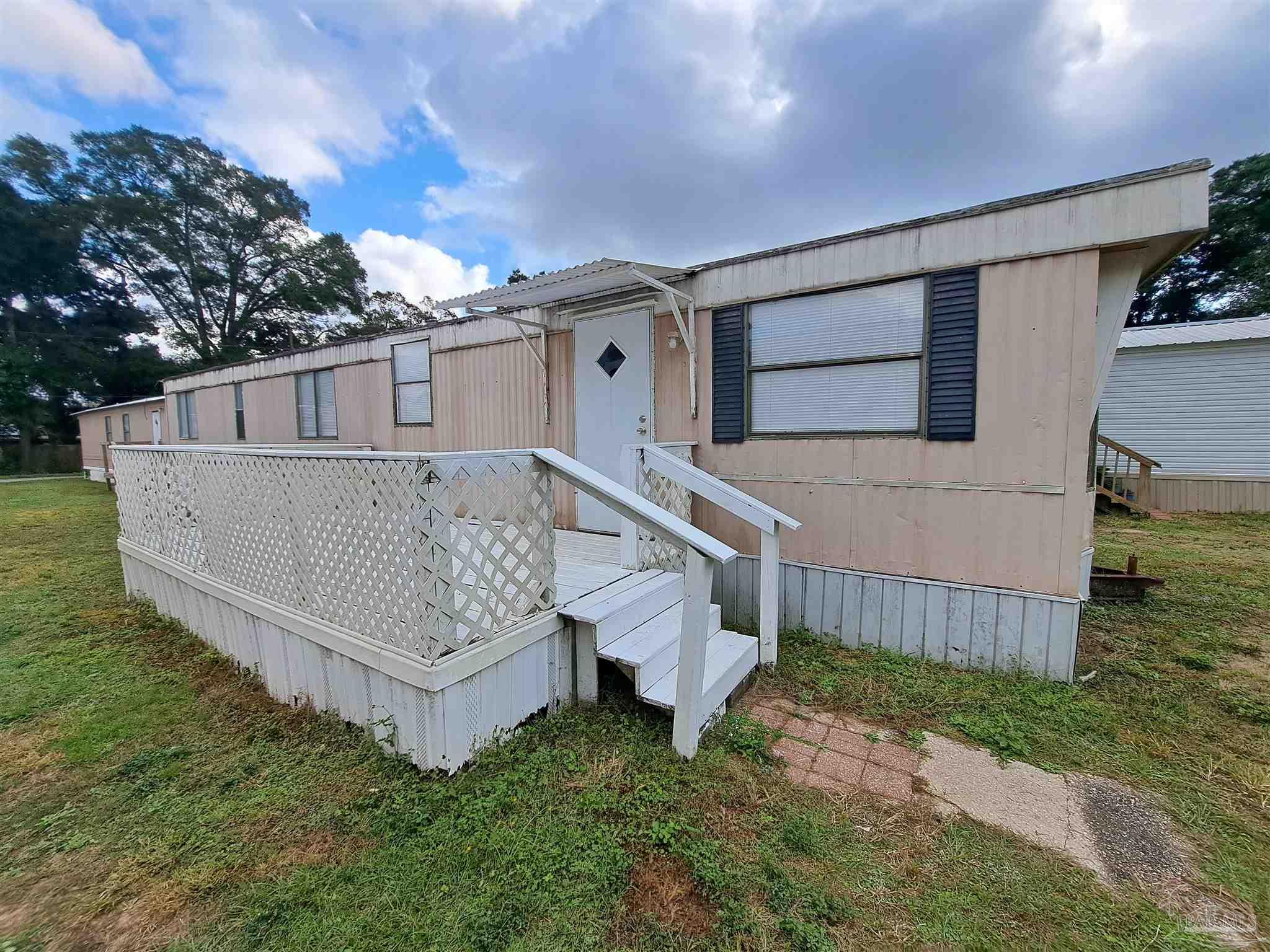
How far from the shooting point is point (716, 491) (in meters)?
3.39

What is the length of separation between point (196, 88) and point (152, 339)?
2637cm

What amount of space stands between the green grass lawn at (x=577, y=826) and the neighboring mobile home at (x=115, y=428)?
14.5 metres

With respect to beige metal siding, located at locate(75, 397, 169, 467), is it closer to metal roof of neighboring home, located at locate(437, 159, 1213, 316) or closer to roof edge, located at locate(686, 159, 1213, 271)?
metal roof of neighboring home, located at locate(437, 159, 1213, 316)

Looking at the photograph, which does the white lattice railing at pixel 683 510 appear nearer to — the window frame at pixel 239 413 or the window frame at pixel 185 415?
the window frame at pixel 239 413

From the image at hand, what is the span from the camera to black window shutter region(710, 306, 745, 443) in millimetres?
4008

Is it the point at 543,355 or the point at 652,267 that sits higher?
the point at 652,267

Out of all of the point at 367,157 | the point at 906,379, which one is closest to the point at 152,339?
the point at 367,157

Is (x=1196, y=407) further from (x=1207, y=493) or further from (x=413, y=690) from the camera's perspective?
(x=413, y=690)

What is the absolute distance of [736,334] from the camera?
4.01m

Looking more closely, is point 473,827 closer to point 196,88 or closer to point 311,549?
point 311,549

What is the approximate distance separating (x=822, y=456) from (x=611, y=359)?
84.1 inches

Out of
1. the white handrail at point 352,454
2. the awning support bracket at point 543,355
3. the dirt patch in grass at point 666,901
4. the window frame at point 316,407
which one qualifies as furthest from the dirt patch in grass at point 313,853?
the window frame at point 316,407

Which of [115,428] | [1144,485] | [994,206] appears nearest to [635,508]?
[994,206]

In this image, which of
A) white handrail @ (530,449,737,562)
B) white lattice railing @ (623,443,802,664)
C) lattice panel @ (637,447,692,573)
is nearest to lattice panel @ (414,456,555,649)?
white handrail @ (530,449,737,562)
